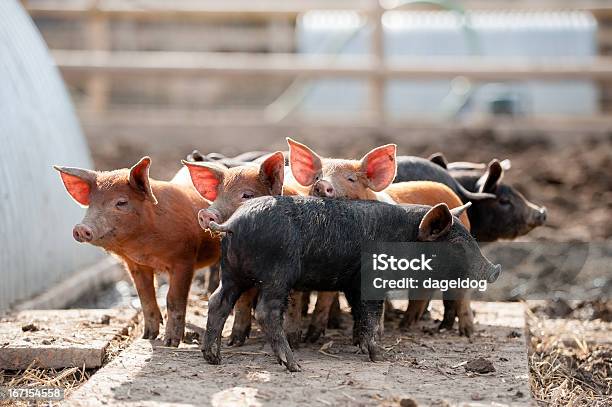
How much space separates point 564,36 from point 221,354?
14213mm

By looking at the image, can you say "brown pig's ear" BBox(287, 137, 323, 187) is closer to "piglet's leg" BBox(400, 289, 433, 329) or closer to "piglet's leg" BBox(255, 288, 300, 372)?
"piglet's leg" BBox(255, 288, 300, 372)

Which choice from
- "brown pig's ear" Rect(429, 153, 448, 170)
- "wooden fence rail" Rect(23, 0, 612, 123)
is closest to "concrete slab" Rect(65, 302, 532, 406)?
"brown pig's ear" Rect(429, 153, 448, 170)

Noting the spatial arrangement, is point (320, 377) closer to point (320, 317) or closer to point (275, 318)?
point (275, 318)

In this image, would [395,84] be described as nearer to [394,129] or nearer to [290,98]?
[290,98]

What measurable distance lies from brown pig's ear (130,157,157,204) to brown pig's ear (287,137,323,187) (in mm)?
724

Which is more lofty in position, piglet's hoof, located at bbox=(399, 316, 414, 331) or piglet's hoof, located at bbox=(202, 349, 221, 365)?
piglet's hoof, located at bbox=(202, 349, 221, 365)

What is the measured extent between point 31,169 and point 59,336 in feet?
6.73

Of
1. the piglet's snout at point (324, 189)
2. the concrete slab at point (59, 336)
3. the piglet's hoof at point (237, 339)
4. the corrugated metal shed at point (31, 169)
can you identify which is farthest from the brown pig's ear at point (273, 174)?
the corrugated metal shed at point (31, 169)

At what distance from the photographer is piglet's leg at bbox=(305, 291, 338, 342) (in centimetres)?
554

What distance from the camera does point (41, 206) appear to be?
734 centimetres

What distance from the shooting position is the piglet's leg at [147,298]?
561cm

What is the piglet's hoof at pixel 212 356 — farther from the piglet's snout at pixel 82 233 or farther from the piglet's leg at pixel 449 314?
the piglet's leg at pixel 449 314

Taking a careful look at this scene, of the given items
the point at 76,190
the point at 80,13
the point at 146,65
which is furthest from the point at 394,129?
the point at 76,190

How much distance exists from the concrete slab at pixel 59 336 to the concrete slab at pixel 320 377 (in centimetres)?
26
